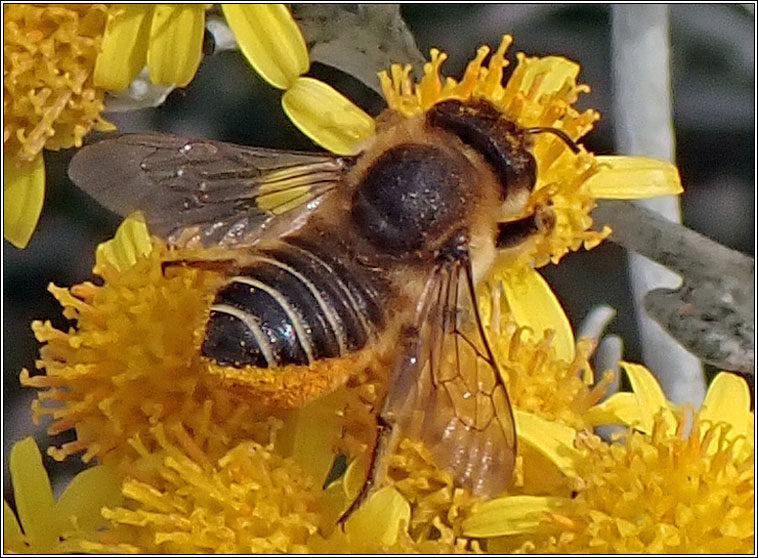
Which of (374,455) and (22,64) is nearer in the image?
(374,455)

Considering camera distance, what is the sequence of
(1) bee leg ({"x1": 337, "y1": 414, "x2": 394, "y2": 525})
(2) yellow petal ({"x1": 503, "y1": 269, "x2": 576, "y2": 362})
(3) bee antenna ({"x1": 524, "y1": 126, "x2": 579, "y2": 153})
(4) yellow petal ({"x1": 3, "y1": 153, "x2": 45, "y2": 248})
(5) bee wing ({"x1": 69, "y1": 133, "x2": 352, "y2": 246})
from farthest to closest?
(4) yellow petal ({"x1": 3, "y1": 153, "x2": 45, "y2": 248}), (2) yellow petal ({"x1": 503, "y1": 269, "x2": 576, "y2": 362}), (3) bee antenna ({"x1": 524, "y1": 126, "x2": 579, "y2": 153}), (5) bee wing ({"x1": 69, "y1": 133, "x2": 352, "y2": 246}), (1) bee leg ({"x1": 337, "y1": 414, "x2": 394, "y2": 525})

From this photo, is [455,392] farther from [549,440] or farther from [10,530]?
[10,530]

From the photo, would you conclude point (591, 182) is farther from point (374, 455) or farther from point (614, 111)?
point (374, 455)

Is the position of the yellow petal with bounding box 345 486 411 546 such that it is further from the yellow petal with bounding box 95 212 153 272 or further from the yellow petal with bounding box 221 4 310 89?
the yellow petal with bounding box 221 4 310 89

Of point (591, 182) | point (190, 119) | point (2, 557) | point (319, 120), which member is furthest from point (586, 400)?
point (190, 119)

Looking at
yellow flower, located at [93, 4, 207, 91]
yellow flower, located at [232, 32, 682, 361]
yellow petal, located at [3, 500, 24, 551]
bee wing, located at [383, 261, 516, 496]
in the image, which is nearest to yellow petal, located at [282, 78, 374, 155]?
yellow flower, located at [232, 32, 682, 361]

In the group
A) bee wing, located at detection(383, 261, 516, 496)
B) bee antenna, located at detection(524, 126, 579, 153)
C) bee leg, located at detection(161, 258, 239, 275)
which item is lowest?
bee wing, located at detection(383, 261, 516, 496)
